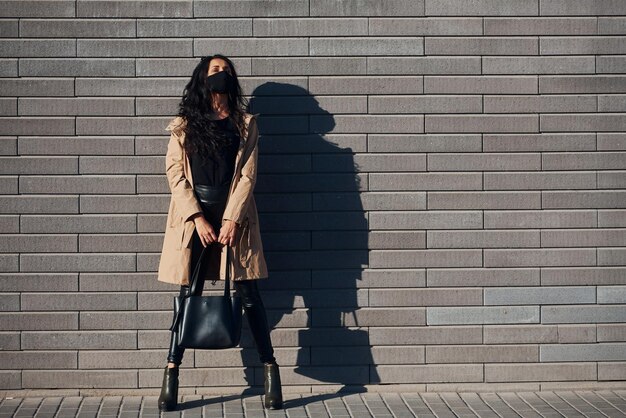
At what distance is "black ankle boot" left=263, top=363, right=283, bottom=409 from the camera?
6.49m

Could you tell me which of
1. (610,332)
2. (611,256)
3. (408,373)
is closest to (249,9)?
(408,373)

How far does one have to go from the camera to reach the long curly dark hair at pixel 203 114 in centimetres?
640

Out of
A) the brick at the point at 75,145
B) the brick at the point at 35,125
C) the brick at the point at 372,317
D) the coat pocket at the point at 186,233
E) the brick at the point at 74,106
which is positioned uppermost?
the brick at the point at 74,106

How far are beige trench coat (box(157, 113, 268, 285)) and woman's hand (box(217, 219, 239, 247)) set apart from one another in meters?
0.03

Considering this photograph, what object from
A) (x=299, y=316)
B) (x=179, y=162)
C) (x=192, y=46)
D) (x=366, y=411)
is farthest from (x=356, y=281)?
(x=192, y=46)

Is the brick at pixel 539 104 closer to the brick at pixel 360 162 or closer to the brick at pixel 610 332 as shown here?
the brick at pixel 360 162

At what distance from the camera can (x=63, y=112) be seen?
6766 mm

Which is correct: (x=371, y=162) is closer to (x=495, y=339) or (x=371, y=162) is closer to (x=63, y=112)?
(x=495, y=339)

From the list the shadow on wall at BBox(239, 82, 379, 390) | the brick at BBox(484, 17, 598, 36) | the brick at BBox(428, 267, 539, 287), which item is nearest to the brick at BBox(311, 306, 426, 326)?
the shadow on wall at BBox(239, 82, 379, 390)

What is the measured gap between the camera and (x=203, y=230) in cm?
631

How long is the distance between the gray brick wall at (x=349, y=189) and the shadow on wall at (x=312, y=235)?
13 mm

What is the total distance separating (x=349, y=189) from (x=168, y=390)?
5.50ft

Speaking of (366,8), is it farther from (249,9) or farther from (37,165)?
(37,165)

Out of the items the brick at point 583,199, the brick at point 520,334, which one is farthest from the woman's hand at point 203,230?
the brick at point 583,199
